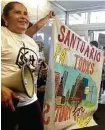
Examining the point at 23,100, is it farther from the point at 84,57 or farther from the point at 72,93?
the point at 84,57

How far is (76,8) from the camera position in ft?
18.9

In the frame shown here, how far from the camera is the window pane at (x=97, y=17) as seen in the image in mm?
5589

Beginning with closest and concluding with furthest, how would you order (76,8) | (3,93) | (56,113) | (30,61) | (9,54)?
(3,93), (9,54), (30,61), (56,113), (76,8)

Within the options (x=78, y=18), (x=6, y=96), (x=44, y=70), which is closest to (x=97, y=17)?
(x=78, y=18)

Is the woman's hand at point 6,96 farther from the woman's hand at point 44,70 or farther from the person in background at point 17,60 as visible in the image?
the woman's hand at point 44,70

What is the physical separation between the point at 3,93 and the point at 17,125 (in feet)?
1.17

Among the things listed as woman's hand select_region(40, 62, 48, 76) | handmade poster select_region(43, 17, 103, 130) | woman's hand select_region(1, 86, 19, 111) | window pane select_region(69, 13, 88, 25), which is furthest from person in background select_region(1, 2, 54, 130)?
window pane select_region(69, 13, 88, 25)

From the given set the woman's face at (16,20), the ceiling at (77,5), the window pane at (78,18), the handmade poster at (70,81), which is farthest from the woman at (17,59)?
the window pane at (78,18)

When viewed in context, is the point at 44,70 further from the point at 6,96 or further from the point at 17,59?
the point at 6,96

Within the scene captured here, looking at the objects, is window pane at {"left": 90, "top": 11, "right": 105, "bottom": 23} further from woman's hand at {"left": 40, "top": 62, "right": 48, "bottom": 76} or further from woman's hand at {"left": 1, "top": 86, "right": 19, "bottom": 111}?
woman's hand at {"left": 1, "top": 86, "right": 19, "bottom": 111}

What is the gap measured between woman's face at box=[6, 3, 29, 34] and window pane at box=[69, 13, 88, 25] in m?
4.49

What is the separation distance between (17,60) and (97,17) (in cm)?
465

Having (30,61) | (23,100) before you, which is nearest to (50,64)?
(30,61)

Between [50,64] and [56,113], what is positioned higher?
[50,64]
